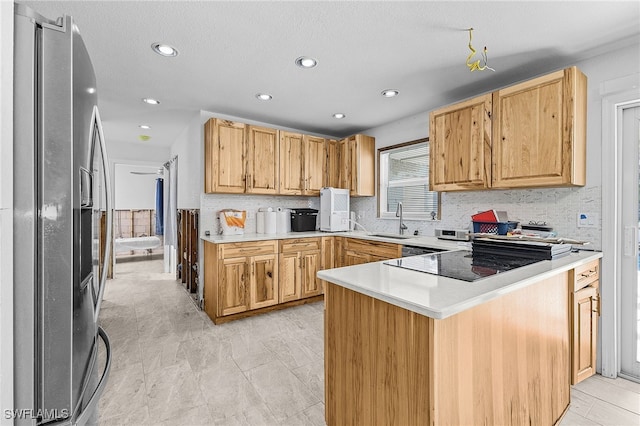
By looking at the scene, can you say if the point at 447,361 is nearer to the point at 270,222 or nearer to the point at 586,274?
the point at 586,274

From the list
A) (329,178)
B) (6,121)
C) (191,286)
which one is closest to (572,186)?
(329,178)

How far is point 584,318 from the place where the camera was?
1.95 m

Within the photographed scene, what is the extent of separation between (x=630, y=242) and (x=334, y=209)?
9.28 ft

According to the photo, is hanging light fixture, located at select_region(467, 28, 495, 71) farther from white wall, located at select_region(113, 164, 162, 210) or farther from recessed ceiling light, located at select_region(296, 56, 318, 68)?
white wall, located at select_region(113, 164, 162, 210)

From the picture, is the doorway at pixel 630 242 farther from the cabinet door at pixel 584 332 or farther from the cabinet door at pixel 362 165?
the cabinet door at pixel 362 165

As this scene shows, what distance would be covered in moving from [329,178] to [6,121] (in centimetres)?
376

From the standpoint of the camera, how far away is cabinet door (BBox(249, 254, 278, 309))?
331 cm

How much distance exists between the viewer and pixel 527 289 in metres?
1.38

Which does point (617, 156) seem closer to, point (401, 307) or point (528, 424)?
point (528, 424)

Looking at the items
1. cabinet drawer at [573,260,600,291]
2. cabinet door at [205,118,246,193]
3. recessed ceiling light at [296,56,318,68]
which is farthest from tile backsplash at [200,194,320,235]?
cabinet drawer at [573,260,600,291]

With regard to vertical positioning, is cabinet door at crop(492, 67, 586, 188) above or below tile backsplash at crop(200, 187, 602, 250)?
above

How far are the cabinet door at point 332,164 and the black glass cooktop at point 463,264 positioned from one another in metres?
2.61

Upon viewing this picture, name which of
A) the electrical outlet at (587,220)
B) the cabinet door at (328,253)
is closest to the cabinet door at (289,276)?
the cabinet door at (328,253)

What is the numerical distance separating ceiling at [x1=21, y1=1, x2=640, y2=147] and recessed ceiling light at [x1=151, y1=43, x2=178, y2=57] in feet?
0.15
